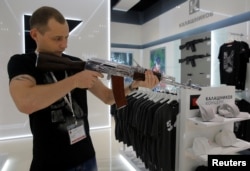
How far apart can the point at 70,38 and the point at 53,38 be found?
3968 millimetres

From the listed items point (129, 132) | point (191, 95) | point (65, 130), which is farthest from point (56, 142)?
point (129, 132)

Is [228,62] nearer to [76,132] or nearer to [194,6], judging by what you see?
[194,6]

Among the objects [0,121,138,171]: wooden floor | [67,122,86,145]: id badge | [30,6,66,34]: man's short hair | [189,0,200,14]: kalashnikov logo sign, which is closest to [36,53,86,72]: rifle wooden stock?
[30,6,66,34]: man's short hair

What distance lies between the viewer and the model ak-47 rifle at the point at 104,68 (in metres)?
0.94

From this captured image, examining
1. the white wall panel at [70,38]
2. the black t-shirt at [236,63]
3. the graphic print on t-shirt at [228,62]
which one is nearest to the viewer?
the black t-shirt at [236,63]

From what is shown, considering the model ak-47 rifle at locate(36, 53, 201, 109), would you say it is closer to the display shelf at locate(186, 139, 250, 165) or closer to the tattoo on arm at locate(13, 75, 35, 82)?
the tattoo on arm at locate(13, 75, 35, 82)

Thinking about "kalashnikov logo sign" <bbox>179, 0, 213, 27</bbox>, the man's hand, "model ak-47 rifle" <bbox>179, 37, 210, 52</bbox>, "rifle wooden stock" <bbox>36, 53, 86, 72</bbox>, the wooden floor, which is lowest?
the wooden floor

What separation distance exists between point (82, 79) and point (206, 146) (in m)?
1.47

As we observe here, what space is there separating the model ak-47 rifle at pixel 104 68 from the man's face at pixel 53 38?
0.04 metres

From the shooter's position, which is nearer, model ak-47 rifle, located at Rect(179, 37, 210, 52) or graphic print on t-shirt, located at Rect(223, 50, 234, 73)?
graphic print on t-shirt, located at Rect(223, 50, 234, 73)

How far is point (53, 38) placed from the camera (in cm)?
94

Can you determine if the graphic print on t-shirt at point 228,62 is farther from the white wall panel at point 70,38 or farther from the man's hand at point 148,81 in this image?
the man's hand at point 148,81

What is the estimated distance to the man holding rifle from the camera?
0.85 m

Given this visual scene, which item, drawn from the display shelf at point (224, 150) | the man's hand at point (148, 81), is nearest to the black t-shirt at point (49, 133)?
the man's hand at point (148, 81)
